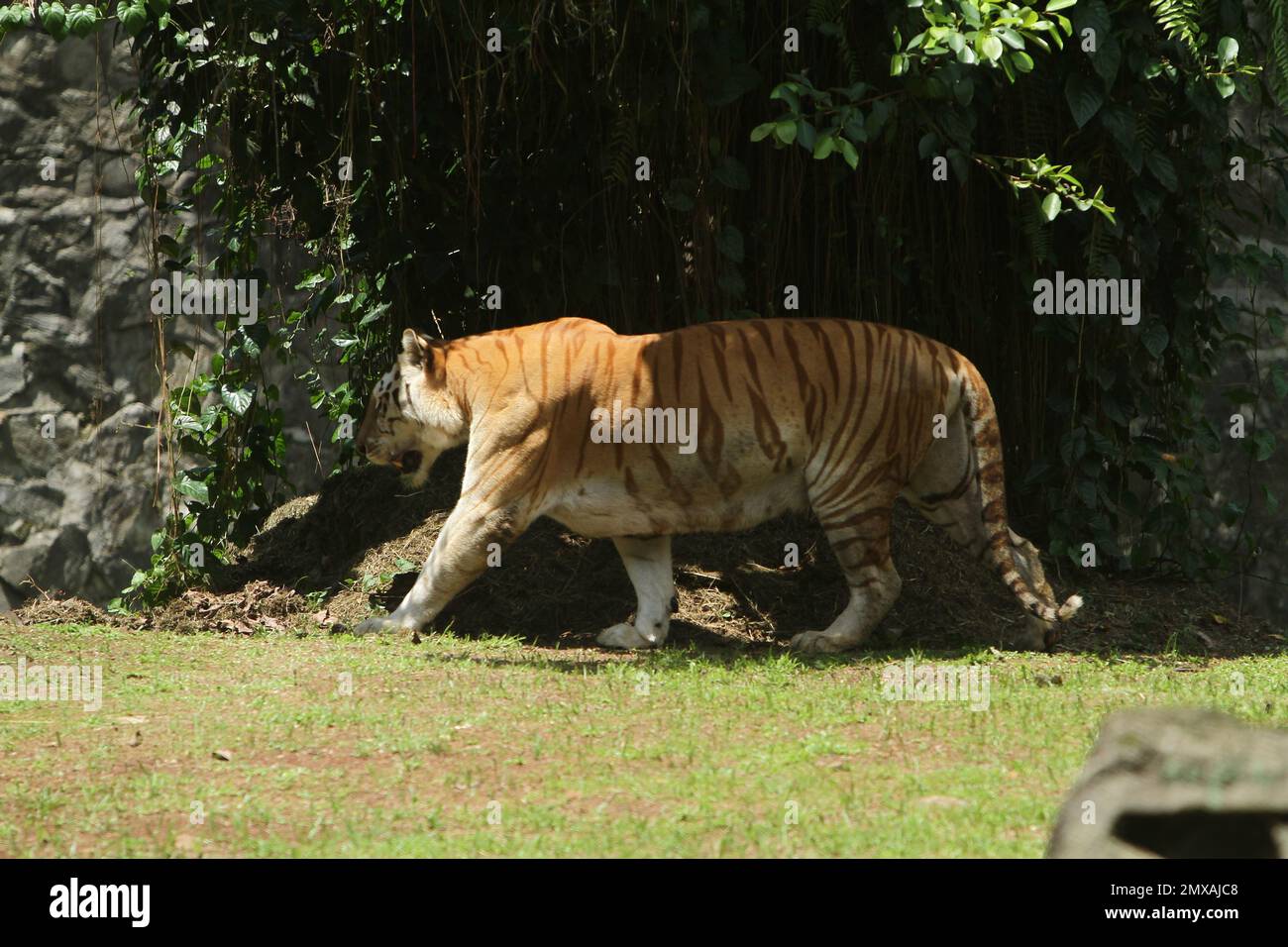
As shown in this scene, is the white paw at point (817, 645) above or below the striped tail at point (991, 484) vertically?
below

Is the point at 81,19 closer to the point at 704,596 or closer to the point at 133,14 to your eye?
the point at 133,14

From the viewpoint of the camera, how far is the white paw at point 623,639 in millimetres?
7543

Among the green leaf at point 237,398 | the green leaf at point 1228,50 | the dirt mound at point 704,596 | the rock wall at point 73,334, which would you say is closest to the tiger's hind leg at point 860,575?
the dirt mound at point 704,596

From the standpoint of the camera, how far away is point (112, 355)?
10805 millimetres

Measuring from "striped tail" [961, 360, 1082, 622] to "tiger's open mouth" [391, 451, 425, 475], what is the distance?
9.03ft

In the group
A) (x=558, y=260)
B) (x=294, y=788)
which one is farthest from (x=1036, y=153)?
(x=294, y=788)

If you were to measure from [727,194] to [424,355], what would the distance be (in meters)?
1.89

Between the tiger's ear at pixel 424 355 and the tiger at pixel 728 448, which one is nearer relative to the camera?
the tiger at pixel 728 448

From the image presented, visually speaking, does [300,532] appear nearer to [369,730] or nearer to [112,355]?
[112,355]

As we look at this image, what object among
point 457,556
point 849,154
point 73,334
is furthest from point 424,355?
point 73,334

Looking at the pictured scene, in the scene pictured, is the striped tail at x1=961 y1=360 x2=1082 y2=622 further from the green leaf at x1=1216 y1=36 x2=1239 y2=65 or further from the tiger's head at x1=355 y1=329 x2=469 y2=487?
the tiger's head at x1=355 y1=329 x2=469 y2=487

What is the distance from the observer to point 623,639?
298 inches

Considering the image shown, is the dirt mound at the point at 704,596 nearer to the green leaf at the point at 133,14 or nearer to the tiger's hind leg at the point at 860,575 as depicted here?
the tiger's hind leg at the point at 860,575

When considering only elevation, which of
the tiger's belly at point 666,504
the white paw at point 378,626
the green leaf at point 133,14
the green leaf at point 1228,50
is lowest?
the white paw at point 378,626
